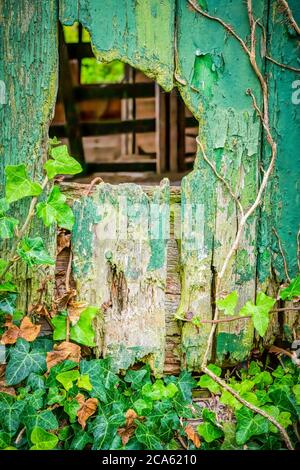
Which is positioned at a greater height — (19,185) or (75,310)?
(19,185)

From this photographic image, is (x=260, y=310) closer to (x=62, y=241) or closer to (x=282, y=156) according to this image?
(x=282, y=156)

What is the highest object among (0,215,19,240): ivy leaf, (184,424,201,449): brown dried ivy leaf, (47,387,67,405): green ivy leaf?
(0,215,19,240): ivy leaf

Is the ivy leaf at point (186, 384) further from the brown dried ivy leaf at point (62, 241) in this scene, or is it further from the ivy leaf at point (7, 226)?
the ivy leaf at point (7, 226)

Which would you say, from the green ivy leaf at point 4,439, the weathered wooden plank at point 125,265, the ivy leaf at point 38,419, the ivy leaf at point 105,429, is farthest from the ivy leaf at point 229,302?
the green ivy leaf at point 4,439

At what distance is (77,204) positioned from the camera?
220 centimetres

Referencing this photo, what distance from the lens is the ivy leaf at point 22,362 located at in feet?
6.72

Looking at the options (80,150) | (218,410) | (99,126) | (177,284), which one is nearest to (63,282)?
(177,284)

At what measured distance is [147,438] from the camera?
6.34 ft

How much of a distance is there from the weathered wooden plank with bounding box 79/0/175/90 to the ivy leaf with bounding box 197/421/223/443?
1484 mm

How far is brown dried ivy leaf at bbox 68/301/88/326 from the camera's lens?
7.16ft

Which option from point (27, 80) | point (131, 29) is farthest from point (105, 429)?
point (131, 29)

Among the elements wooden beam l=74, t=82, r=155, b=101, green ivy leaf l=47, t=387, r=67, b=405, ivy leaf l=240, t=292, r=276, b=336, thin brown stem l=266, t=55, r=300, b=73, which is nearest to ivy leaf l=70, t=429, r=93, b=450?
green ivy leaf l=47, t=387, r=67, b=405

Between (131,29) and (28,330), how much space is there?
52.0 inches

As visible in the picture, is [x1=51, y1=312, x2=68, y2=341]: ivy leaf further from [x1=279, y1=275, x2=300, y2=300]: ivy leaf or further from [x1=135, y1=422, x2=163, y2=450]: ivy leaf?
[x1=279, y1=275, x2=300, y2=300]: ivy leaf
